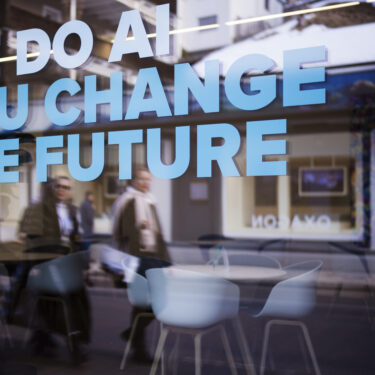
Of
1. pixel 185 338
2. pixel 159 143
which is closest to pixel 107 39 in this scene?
pixel 159 143

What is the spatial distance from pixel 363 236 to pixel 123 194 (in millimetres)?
5808

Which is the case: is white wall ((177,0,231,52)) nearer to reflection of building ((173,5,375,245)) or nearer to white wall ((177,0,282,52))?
white wall ((177,0,282,52))

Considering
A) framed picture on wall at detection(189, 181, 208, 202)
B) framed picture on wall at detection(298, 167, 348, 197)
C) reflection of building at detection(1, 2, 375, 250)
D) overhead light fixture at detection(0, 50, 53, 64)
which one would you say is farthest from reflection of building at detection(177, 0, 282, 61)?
framed picture on wall at detection(298, 167, 348, 197)

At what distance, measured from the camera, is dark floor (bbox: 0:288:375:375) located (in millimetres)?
3588

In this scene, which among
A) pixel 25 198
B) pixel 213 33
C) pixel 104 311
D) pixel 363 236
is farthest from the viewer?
pixel 363 236

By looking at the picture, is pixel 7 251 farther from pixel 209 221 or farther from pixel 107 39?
pixel 209 221

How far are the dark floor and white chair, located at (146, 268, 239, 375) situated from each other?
2.07 ft

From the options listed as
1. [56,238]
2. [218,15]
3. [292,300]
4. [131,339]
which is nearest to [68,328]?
[131,339]

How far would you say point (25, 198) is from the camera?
4.41m

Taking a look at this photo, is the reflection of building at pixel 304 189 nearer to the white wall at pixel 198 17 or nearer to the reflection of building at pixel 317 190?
the reflection of building at pixel 317 190

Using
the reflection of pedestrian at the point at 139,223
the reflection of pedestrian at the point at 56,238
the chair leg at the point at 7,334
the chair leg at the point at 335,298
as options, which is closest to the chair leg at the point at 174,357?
the reflection of pedestrian at the point at 56,238

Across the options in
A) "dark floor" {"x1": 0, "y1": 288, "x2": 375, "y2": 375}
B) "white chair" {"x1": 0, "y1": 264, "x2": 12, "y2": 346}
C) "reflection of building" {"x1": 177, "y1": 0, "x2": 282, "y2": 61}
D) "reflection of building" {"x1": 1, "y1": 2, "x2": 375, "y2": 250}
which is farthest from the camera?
"reflection of building" {"x1": 1, "y1": 2, "x2": 375, "y2": 250}

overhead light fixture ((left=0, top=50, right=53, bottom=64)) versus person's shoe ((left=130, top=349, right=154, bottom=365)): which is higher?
overhead light fixture ((left=0, top=50, right=53, bottom=64))

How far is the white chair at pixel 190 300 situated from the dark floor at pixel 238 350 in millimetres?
630
